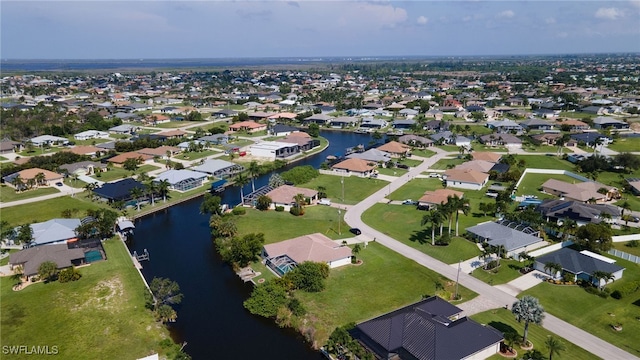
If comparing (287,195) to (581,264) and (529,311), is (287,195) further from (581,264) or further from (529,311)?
(529,311)

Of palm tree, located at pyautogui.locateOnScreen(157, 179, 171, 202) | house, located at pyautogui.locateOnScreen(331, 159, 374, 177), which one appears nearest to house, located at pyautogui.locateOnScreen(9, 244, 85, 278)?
palm tree, located at pyautogui.locateOnScreen(157, 179, 171, 202)

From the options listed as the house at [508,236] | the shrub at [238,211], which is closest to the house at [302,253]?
the shrub at [238,211]

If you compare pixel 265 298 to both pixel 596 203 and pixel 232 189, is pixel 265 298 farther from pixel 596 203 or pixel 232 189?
pixel 596 203

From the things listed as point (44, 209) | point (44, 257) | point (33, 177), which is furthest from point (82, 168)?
point (44, 257)

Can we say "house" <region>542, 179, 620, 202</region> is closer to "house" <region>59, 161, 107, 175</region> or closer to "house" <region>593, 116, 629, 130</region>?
"house" <region>593, 116, 629, 130</region>

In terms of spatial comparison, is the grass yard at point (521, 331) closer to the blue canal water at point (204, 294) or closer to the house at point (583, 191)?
the blue canal water at point (204, 294)

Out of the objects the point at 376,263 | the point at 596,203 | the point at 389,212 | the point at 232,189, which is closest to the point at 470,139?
the point at 596,203
